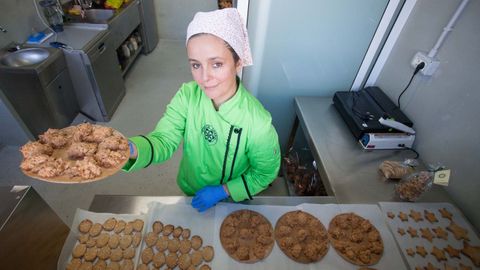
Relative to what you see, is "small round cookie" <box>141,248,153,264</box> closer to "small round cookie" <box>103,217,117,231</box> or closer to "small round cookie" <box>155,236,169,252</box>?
"small round cookie" <box>155,236,169,252</box>

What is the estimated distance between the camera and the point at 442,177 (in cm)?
97

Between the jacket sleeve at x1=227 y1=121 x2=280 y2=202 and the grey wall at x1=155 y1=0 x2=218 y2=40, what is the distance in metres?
4.10

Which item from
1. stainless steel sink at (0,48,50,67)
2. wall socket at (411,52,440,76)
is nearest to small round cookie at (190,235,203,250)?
wall socket at (411,52,440,76)

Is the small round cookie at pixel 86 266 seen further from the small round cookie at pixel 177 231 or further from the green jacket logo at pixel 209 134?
the green jacket logo at pixel 209 134

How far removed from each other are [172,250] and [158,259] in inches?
2.1

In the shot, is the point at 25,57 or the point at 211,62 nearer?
the point at 211,62

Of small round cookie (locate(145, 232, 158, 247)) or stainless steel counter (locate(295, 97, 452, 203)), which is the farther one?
stainless steel counter (locate(295, 97, 452, 203))

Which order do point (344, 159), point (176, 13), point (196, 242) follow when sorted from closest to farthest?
point (196, 242)
point (344, 159)
point (176, 13)

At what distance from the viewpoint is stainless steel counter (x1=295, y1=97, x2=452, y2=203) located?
1091mm

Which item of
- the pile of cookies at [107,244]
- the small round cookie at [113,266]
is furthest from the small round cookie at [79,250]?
the small round cookie at [113,266]

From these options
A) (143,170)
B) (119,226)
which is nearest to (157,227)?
(119,226)

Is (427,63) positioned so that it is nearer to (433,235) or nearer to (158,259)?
(433,235)

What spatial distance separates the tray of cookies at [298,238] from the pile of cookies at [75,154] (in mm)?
435

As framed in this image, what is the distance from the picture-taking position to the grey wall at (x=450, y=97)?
100 cm
